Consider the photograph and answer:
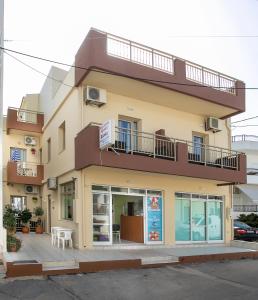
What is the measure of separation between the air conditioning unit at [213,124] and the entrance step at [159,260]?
7.67 metres

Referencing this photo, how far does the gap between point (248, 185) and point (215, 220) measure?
80.7ft

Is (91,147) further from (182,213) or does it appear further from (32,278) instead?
(182,213)

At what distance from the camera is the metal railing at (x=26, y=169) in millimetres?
23594

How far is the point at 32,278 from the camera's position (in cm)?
1071

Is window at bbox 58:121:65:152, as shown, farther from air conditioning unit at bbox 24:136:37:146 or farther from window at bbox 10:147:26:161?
window at bbox 10:147:26:161

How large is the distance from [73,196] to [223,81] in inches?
355

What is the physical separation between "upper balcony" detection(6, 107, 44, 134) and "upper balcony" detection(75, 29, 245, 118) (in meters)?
8.63

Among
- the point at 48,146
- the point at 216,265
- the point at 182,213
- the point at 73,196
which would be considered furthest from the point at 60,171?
the point at 216,265

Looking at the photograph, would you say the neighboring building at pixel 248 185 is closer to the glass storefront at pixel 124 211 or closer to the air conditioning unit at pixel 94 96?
the glass storefront at pixel 124 211

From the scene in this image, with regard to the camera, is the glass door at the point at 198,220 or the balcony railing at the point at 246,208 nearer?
the glass door at the point at 198,220

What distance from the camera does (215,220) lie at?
19.7 metres

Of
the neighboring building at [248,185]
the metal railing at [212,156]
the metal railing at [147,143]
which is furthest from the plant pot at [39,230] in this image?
the neighboring building at [248,185]

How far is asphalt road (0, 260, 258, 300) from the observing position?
30.4 feet

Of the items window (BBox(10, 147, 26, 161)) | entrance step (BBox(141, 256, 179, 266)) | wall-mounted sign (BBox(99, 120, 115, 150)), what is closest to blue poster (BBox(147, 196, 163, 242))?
entrance step (BBox(141, 256, 179, 266))
